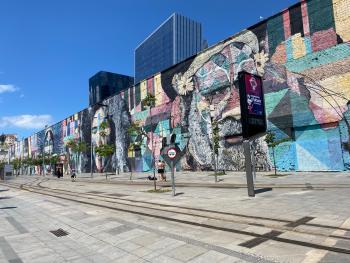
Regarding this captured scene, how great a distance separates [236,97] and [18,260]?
106 feet

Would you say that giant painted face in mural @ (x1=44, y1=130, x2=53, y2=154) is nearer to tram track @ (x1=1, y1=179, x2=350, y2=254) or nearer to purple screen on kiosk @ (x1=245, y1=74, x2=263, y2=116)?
tram track @ (x1=1, y1=179, x2=350, y2=254)

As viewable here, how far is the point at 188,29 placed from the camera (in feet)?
650

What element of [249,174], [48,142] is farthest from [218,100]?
[48,142]

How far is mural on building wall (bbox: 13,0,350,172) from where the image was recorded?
27703mm

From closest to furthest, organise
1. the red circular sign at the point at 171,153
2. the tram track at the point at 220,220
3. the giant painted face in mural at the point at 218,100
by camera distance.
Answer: the tram track at the point at 220,220 → the red circular sign at the point at 171,153 → the giant painted face in mural at the point at 218,100

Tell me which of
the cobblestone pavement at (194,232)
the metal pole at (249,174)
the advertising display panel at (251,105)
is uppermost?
the advertising display panel at (251,105)

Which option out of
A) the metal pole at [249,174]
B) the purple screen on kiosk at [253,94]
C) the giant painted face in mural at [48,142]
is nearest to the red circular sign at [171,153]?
the metal pole at [249,174]

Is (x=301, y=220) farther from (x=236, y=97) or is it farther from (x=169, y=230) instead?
(x=236, y=97)

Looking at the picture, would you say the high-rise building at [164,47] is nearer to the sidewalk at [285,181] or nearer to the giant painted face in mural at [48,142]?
the giant painted face in mural at [48,142]

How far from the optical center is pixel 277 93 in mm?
32031

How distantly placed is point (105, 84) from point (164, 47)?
39.6 meters

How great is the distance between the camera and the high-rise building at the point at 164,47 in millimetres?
177750

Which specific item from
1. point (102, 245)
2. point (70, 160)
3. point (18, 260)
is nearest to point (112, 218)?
point (102, 245)

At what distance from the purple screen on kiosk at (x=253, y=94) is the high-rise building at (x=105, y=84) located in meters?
154
